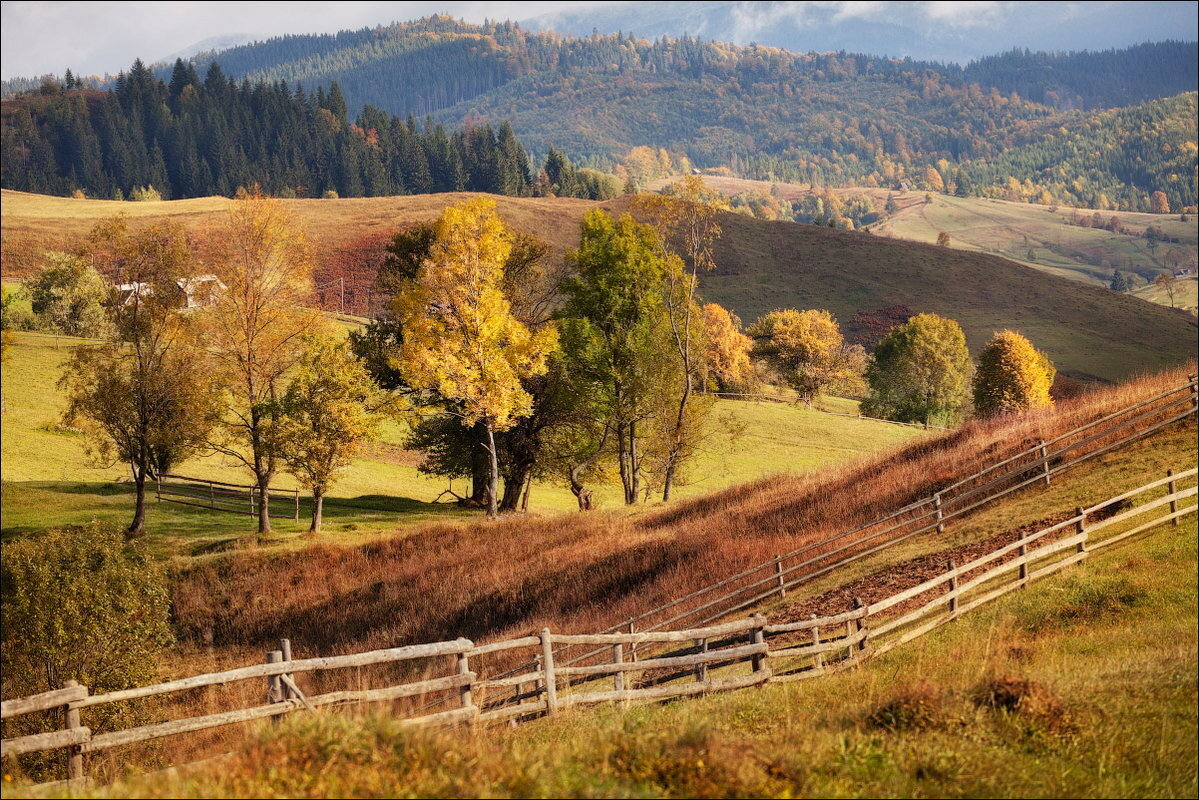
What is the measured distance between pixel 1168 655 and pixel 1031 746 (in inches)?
163

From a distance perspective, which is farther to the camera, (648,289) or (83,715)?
(648,289)

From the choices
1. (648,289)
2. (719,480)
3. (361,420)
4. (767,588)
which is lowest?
(719,480)

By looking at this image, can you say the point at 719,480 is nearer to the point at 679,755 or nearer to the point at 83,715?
the point at 83,715

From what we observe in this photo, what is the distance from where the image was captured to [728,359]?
11250 centimetres

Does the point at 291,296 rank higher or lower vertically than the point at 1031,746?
higher

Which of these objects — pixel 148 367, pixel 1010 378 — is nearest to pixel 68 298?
pixel 148 367

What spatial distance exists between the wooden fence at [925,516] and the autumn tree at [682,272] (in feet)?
69.0

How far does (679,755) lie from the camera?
337 inches

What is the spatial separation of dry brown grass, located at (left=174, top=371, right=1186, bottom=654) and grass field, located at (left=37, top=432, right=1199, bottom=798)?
51.4ft

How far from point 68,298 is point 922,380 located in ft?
301

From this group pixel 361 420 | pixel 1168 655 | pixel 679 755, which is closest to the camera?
pixel 679 755

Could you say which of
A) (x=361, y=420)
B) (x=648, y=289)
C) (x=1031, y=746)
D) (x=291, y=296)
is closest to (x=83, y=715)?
(x=361, y=420)

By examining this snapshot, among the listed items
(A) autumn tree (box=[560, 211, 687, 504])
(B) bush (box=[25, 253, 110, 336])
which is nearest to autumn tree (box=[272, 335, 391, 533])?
(A) autumn tree (box=[560, 211, 687, 504])

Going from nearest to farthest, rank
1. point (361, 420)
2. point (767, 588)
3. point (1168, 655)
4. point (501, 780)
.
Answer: point (501, 780) → point (1168, 655) → point (767, 588) → point (361, 420)
